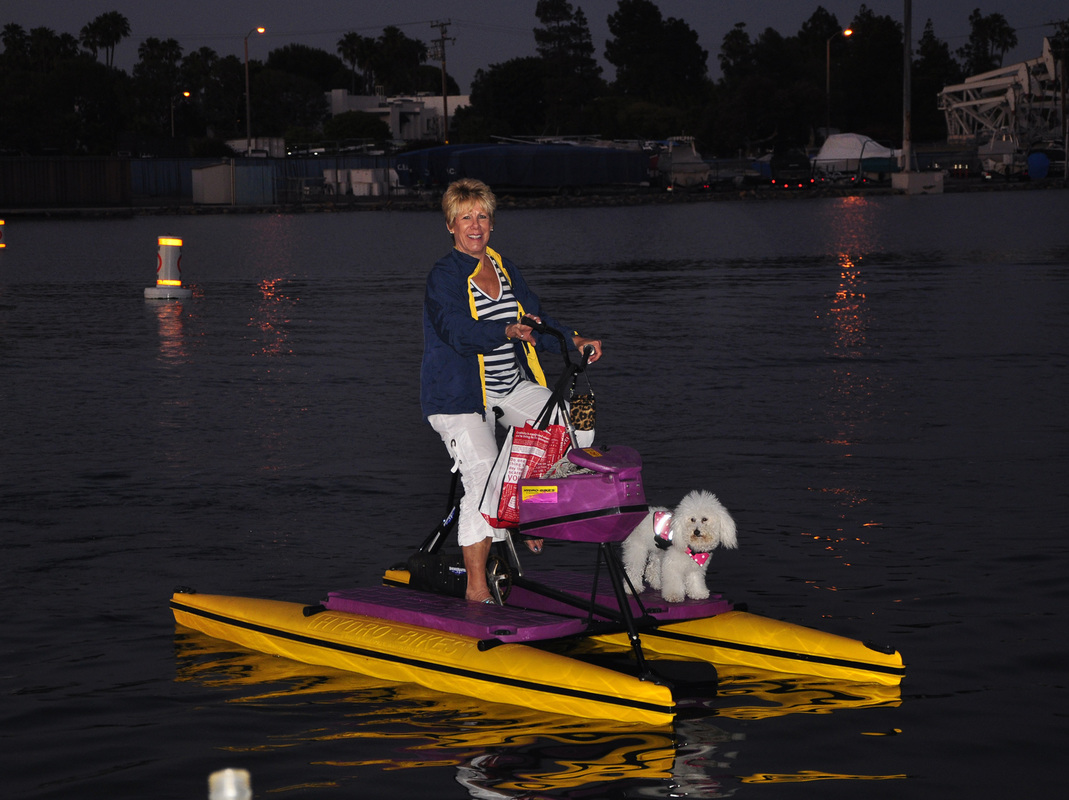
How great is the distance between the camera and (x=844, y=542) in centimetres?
802

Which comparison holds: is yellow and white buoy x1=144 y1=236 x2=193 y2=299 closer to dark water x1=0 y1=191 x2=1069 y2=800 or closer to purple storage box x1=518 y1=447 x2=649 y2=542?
dark water x1=0 y1=191 x2=1069 y2=800

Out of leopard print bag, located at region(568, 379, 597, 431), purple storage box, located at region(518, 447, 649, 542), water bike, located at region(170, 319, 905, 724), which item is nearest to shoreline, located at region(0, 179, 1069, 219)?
water bike, located at region(170, 319, 905, 724)

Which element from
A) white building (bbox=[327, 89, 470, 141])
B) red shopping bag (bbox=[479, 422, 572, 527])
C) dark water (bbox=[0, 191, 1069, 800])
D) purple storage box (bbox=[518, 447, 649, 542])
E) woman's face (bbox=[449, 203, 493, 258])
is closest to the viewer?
dark water (bbox=[0, 191, 1069, 800])

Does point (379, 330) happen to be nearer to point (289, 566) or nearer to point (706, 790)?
point (289, 566)

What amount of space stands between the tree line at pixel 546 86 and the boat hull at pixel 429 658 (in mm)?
101189

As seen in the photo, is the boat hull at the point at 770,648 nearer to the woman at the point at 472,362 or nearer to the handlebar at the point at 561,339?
the woman at the point at 472,362

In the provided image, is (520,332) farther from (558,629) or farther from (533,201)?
(533,201)

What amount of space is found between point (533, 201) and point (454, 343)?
74.3 m

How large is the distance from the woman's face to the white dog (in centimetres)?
141

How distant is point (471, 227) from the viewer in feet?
20.0

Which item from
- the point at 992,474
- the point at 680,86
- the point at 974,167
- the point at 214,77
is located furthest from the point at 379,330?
the point at 680,86

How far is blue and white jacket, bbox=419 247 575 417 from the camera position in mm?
5980

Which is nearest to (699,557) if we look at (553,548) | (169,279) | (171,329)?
(553,548)

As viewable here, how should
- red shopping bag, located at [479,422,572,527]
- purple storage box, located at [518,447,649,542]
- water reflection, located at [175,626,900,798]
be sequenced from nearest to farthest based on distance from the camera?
water reflection, located at [175,626,900,798]
purple storage box, located at [518,447,649,542]
red shopping bag, located at [479,422,572,527]
